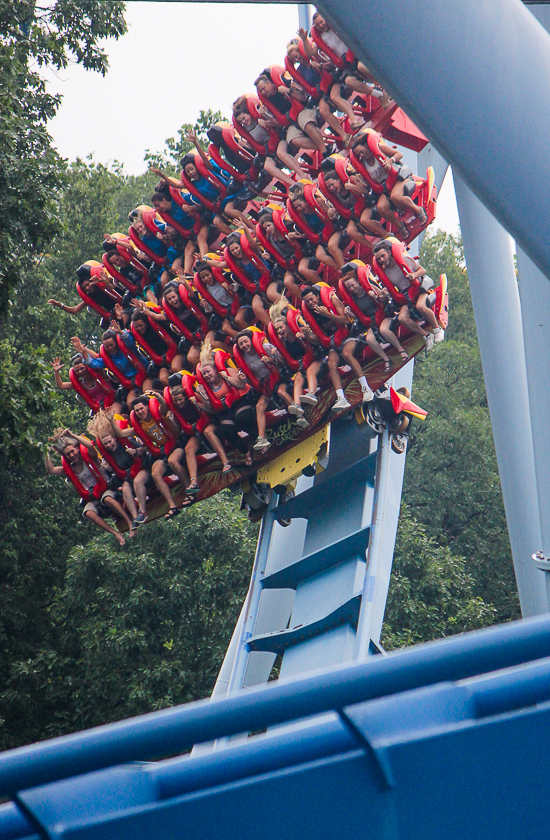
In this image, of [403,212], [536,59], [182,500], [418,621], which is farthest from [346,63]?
[418,621]

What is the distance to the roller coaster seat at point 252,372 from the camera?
6121mm

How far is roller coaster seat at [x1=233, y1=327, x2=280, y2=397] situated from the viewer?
6.12 metres

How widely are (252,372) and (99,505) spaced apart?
5.68ft

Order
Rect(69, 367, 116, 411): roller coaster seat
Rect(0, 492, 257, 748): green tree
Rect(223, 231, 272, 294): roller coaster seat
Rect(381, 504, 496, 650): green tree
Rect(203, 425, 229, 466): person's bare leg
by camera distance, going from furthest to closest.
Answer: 1. Rect(381, 504, 496, 650): green tree
2. Rect(0, 492, 257, 748): green tree
3. Rect(69, 367, 116, 411): roller coaster seat
4. Rect(223, 231, 272, 294): roller coaster seat
5. Rect(203, 425, 229, 466): person's bare leg

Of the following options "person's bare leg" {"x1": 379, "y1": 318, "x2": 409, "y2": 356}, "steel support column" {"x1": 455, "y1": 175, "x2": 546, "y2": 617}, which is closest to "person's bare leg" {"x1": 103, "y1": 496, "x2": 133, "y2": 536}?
"person's bare leg" {"x1": 379, "y1": 318, "x2": 409, "y2": 356}

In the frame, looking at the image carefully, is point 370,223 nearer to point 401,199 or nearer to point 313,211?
point 401,199

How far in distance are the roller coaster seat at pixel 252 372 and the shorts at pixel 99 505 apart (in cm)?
152

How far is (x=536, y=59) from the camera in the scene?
1.31 m

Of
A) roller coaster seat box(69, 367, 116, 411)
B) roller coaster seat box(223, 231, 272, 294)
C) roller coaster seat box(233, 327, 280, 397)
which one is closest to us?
roller coaster seat box(233, 327, 280, 397)

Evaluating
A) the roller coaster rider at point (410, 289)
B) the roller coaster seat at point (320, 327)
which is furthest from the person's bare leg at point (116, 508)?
the roller coaster rider at point (410, 289)

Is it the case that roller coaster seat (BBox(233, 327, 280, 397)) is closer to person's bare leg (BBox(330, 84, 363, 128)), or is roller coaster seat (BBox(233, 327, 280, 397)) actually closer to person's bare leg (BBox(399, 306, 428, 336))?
person's bare leg (BBox(399, 306, 428, 336))

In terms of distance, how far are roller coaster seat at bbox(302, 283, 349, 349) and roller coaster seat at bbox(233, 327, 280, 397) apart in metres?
0.39

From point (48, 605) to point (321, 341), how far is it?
32.6ft

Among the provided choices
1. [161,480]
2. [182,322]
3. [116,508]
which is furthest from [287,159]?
[116,508]
